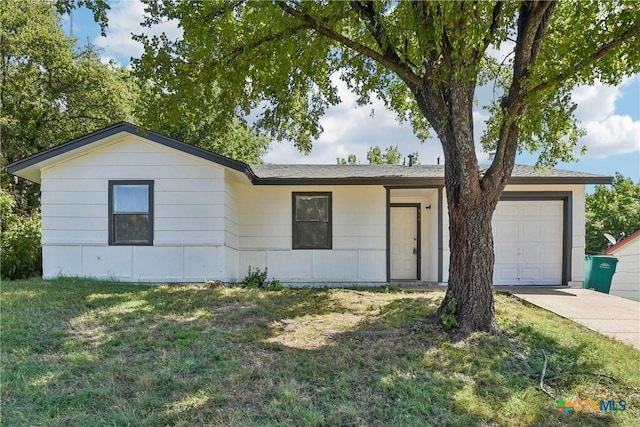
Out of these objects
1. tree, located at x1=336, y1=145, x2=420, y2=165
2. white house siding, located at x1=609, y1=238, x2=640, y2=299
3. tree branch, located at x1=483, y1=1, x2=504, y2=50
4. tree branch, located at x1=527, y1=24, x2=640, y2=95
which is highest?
tree, located at x1=336, y1=145, x2=420, y2=165

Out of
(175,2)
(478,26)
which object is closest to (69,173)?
(175,2)

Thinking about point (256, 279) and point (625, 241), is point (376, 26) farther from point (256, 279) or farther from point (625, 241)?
point (625, 241)

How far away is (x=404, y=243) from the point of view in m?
11.0

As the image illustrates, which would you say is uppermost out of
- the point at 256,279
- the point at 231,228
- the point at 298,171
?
the point at 298,171

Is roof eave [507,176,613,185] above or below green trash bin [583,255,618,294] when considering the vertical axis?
above

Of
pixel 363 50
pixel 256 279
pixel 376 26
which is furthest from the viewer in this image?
pixel 256 279

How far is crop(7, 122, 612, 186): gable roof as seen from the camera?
27.5ft

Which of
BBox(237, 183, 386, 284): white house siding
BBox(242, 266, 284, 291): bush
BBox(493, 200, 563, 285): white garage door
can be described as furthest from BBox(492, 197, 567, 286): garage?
BBox(242, 266, 284, 291): bush

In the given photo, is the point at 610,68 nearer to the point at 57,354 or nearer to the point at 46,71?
the point at 57,354

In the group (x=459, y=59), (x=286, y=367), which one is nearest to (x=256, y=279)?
(x=286, y=367)

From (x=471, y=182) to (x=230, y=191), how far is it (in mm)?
5942

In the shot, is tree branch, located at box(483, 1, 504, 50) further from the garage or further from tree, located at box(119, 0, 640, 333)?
the garage

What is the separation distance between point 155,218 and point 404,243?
21.3ft

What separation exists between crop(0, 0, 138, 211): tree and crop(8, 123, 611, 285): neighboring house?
677 centimetres
